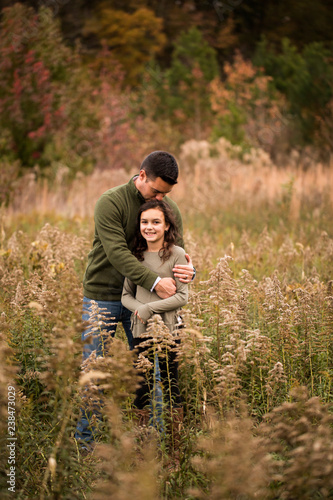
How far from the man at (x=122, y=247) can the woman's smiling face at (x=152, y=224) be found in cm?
16

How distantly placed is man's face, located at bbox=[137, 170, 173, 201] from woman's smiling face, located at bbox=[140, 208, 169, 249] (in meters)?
0.18

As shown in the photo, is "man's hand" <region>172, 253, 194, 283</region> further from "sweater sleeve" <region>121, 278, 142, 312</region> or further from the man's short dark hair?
the man's short dark hair

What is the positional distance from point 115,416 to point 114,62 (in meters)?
23.4

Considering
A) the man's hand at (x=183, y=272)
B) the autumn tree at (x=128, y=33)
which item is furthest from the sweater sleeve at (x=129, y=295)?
the autumn tree at (x=128, y=33)

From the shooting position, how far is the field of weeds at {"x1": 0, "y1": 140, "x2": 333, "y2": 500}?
1.98 meters

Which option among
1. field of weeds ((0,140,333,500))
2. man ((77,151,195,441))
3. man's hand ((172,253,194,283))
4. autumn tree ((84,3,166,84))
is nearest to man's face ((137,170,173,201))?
man ((77,151,195,441))

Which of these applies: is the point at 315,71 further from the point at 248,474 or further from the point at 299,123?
the point at 248,474

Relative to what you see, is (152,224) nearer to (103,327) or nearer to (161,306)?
(161,306)

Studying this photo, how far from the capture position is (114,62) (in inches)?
915

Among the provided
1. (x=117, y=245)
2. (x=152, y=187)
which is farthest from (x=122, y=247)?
(x=152, y=187)

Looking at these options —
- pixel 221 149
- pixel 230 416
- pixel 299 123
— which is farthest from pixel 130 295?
pixel 299 123

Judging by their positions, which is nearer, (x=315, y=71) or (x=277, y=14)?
(x=315, y=71)

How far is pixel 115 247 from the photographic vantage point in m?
3.24

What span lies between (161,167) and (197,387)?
55.7 inches
